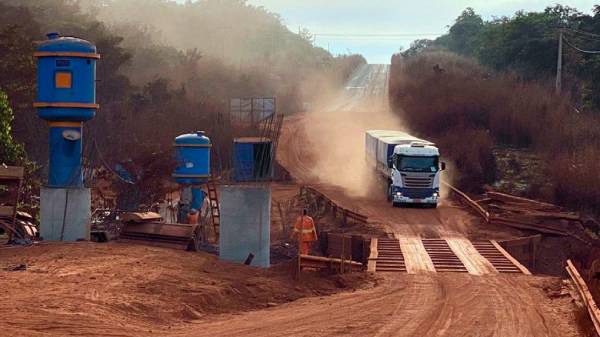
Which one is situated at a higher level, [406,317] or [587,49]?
[587,49]

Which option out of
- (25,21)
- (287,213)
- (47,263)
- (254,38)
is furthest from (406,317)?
(254,38)

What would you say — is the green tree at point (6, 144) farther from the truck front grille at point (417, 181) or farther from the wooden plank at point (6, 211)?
the truck front grille at point (417, 181)

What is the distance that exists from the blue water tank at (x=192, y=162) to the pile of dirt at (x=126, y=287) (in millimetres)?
11212

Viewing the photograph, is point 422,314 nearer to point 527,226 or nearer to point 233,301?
point 233,301

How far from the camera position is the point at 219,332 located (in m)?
15.5

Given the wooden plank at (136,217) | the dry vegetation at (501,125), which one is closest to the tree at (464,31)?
the dry vegetation at (501,125)

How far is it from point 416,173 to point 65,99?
18.7 m

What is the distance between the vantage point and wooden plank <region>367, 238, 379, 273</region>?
83.4 ft

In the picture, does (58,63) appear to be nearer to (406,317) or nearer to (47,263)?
(47,263)

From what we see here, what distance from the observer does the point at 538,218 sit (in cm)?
3678

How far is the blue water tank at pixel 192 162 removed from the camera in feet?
123

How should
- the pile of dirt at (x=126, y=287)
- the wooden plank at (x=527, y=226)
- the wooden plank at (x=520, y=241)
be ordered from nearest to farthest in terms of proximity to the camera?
the pile of dirt at (x=126, y=287), the wooden plank at (x=520, y=241), the wooden plank at (x=527, y=226)

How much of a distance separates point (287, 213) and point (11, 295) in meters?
27.8

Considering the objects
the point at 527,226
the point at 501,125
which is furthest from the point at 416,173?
the point at 501,125
